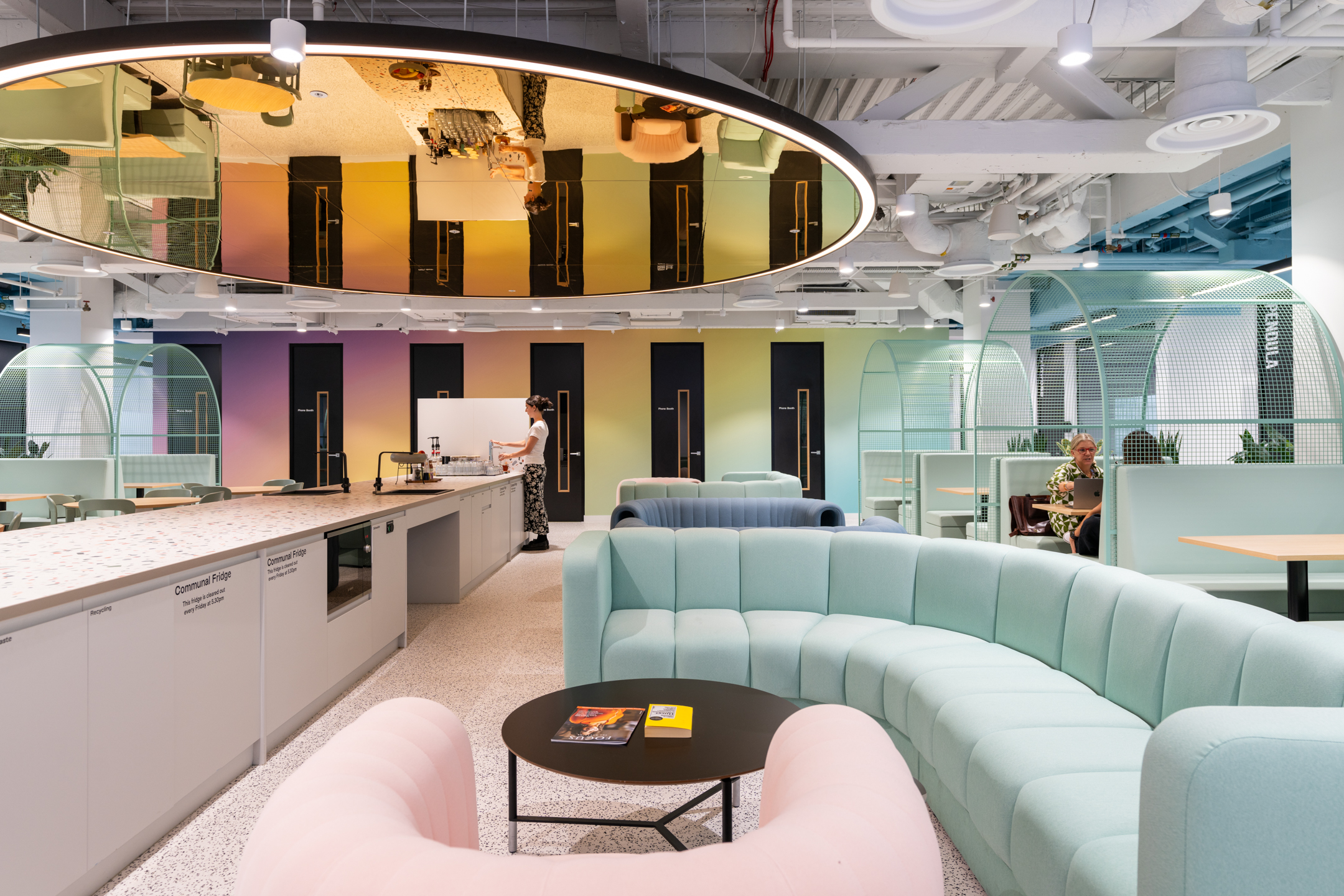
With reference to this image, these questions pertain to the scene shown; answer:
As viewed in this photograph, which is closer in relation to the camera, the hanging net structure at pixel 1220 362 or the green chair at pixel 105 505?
the hanging net structure at pixel 1220 362

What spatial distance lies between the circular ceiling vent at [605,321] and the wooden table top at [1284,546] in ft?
30.0

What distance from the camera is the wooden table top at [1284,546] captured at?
3594mm

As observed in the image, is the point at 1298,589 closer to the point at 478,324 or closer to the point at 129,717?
the point at 129,717

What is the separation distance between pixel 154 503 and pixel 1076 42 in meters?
7.97

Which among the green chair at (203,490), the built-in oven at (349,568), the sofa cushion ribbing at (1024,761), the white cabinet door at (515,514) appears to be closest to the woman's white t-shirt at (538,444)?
the white cabinet door at (515,514)

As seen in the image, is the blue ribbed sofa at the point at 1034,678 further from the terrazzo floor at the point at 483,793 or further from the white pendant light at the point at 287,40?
the white pendant light at the point at 287,40

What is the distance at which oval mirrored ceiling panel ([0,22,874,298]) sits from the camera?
2.43m

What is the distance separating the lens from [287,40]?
2.14 metres

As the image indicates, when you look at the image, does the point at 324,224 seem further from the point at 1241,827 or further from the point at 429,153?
the point at 1241,827

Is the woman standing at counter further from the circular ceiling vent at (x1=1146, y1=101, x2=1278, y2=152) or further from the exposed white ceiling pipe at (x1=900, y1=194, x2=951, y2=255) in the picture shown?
the circular ceiling vent at (x1=1146, y1=101, x2=1278, y2=152)

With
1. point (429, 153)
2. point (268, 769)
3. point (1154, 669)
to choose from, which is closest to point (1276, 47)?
point (1154, 669)

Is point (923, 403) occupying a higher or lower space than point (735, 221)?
lower

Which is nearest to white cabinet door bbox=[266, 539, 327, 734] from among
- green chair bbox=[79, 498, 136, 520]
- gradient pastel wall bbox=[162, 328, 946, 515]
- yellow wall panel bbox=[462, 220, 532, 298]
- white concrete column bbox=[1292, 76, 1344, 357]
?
yellow wall panel bbox=[462, 220, 532, 298]

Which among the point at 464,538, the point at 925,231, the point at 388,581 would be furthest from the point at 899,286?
the point at 388,581
